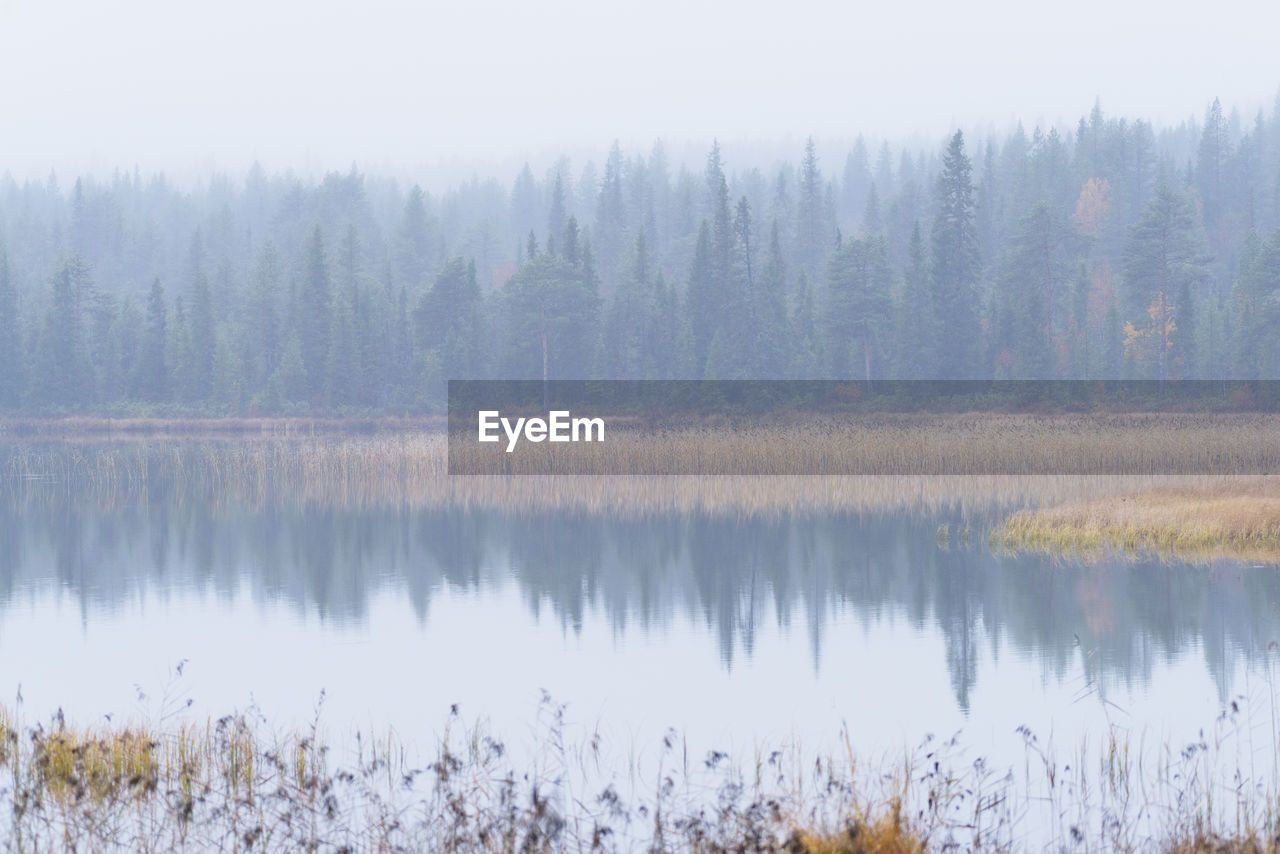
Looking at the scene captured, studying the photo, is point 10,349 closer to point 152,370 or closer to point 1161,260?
point 152,370

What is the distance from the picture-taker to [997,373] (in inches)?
2621

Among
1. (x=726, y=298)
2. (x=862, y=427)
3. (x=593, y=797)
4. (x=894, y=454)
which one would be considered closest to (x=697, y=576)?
(x=894, y=454)

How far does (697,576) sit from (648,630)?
4910 millimetres

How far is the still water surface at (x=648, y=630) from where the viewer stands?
12.1 metres

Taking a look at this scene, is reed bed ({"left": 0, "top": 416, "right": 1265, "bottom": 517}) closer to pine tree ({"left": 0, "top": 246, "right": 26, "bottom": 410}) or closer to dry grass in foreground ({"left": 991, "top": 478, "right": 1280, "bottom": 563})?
dry grass in foreground ({"left": 991, "top": 478, "right": 1280, "bottom": 563})

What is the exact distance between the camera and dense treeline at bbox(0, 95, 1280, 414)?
219ft

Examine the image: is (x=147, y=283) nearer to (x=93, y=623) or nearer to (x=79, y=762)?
(x=93, y=623)

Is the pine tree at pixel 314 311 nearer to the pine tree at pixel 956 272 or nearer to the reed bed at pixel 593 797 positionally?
the pine tree at pixel 956 272

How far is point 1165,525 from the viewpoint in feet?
69.7

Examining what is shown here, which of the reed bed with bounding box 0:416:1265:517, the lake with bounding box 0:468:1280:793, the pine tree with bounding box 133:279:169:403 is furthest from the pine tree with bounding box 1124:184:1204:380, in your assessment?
the pine tree with bounding box 133:279:169:403

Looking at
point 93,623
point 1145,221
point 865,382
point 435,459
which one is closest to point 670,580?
point 93,623

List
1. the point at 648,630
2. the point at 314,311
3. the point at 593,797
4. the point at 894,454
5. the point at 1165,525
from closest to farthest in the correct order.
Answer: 1. the point at 593,797
2. the point at 648,630
3. the point at 1165,525
4. the point at 894,454
5. the point at 314,311

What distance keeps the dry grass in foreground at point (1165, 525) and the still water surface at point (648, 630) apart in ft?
2.63

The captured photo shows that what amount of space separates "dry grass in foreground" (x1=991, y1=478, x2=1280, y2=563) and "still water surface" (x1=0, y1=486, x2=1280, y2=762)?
0.80 meters
